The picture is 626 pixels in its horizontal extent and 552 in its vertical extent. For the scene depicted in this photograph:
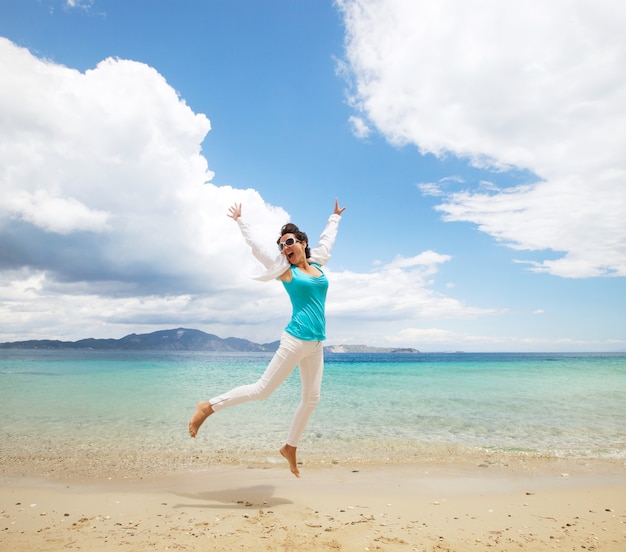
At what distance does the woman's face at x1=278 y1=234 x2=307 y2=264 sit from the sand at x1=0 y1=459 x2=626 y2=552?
9.31 ft

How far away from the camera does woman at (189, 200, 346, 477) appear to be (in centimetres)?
486

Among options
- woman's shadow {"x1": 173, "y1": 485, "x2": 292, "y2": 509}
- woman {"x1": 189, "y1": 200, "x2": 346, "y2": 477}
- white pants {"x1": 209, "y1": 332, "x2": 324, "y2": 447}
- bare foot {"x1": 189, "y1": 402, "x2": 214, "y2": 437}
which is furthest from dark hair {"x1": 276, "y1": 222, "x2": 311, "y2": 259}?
woman's shadow {"x1": 173, "y1": 485, "x2": 292, "y2": 509}

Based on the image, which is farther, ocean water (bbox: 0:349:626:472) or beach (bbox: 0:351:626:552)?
ocean water (bbox: 0:349:626:472)

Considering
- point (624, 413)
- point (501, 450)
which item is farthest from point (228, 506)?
point (624, 413)

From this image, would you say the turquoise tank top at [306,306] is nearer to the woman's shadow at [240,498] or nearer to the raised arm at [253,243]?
the raised arm at [253,243]

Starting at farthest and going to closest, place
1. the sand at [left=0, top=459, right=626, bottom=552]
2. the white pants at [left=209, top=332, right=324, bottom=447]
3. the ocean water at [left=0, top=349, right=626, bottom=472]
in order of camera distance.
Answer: the ocean water at [left=0, top=349, right=626, bottom=472] → the white pants at [left=209, top=332, right=324, bottom=447] → the sand at [left=0, top=459, right=626, bottom=552]

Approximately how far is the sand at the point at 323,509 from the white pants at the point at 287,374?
1.12 meters

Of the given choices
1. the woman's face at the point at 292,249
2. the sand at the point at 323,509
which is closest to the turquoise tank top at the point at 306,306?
the woman's face at the point at 292,249

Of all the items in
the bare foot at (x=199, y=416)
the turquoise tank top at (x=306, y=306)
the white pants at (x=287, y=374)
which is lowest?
the bare foot at (x=199, y=416)

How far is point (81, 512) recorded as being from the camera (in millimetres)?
4625

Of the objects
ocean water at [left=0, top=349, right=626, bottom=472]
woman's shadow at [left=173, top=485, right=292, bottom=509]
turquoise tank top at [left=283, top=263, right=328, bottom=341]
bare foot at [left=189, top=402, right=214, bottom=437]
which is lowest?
ocean water at [left=0, top=349, right=626, bottom=472]

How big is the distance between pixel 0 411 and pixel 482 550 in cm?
1464

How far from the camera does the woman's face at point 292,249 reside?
5.07m

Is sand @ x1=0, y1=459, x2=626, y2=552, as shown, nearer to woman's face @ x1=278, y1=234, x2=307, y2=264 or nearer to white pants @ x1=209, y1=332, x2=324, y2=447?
white pants @ x1=209, y1=332, x2=324, y2=447
